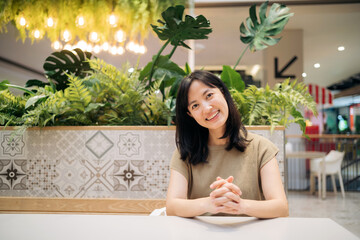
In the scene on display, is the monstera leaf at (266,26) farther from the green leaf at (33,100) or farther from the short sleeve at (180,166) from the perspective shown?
the green leaf at (33,100)

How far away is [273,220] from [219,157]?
0.47 meters

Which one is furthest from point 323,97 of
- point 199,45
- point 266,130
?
point 266,130

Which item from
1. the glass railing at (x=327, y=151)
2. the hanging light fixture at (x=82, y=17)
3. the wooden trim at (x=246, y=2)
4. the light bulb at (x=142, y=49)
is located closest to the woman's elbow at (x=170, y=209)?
the hanging light fixture at (x=82, y=17)

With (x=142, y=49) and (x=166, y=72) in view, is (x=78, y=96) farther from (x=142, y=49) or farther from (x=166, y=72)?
(x=142, y=49)

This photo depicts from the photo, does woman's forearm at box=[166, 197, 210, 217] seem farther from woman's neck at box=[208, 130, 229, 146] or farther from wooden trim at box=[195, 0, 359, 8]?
wooden trim at box=[195, 0, 359, 8]

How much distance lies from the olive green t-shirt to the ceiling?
446cm

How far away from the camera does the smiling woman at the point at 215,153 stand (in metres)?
1.20

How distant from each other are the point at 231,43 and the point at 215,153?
19.8ft

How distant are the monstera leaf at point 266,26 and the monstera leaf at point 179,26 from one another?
52cm

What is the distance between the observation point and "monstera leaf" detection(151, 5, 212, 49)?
1706 millimetres

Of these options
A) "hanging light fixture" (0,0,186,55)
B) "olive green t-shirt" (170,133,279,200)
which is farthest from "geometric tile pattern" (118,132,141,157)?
"hanging light fixture" (0,0,186,55)

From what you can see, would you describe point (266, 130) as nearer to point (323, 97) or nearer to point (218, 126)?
point (218, 126)

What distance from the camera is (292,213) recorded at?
414 centimetres

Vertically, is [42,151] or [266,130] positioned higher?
[266,130]
